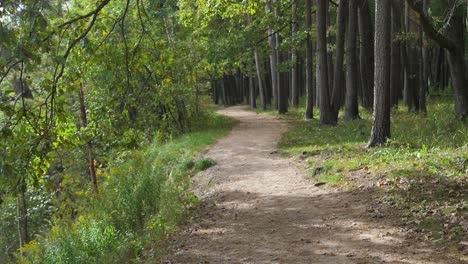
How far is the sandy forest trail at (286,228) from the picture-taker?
6.05 meters

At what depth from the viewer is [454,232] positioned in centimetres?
605

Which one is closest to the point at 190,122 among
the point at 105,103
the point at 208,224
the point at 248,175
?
the point at 248,175

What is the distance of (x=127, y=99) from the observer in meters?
6.23

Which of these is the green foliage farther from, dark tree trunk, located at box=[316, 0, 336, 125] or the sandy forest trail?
dark tree trunk, located at box=[316, 0, 336, 125]

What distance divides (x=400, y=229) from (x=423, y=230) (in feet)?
0.99

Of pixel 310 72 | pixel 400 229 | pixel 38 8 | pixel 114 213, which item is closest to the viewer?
pixel 38 8

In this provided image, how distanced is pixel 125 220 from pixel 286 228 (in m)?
3.77

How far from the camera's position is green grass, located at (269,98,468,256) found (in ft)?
22.3

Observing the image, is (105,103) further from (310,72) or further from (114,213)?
(310,72)

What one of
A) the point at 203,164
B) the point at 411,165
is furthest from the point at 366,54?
the point at 411,165

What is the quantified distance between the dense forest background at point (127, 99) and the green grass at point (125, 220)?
3cm

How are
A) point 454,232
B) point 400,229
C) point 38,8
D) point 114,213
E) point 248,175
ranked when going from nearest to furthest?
point 38,8
point 454,232
point 400,229
point 114,213
point 248,175

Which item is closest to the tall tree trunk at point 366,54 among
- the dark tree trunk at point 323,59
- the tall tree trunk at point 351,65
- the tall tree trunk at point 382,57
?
the tall tree trunk at point 351,65

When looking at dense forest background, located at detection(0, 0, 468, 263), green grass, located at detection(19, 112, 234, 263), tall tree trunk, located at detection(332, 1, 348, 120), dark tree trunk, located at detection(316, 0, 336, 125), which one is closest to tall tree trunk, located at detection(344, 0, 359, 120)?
dense forest background, located at detection(0, 0, 468, 263)
